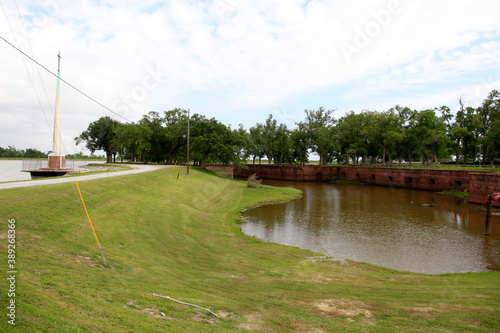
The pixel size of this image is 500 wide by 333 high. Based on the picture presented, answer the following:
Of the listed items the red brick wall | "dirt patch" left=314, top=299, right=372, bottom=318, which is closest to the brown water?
the red brick wall

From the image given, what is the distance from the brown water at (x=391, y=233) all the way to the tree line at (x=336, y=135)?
114ft

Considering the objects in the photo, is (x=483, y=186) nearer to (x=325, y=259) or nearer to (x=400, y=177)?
(x=400, y=177)

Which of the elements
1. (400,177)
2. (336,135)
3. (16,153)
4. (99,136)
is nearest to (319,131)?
(336,135)

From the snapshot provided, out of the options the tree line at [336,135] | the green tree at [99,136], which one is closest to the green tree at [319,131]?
the tree line at [336,135]

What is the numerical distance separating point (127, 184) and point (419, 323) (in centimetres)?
2497

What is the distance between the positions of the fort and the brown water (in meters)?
6.48

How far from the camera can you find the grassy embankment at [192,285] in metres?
5.99

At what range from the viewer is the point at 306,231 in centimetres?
2219

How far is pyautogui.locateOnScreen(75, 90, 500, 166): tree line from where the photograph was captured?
64750 mm

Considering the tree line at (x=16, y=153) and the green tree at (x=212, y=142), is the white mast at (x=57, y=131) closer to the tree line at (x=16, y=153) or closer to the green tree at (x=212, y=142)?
the green tree at (x=212, y=142)

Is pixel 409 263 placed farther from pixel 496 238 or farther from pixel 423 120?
pixel 423 120

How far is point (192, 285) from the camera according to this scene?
29.5ft

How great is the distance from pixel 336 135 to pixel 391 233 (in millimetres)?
67530

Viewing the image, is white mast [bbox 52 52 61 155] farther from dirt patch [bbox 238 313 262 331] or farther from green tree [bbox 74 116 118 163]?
green tree [bbox 74 116 118 163]
